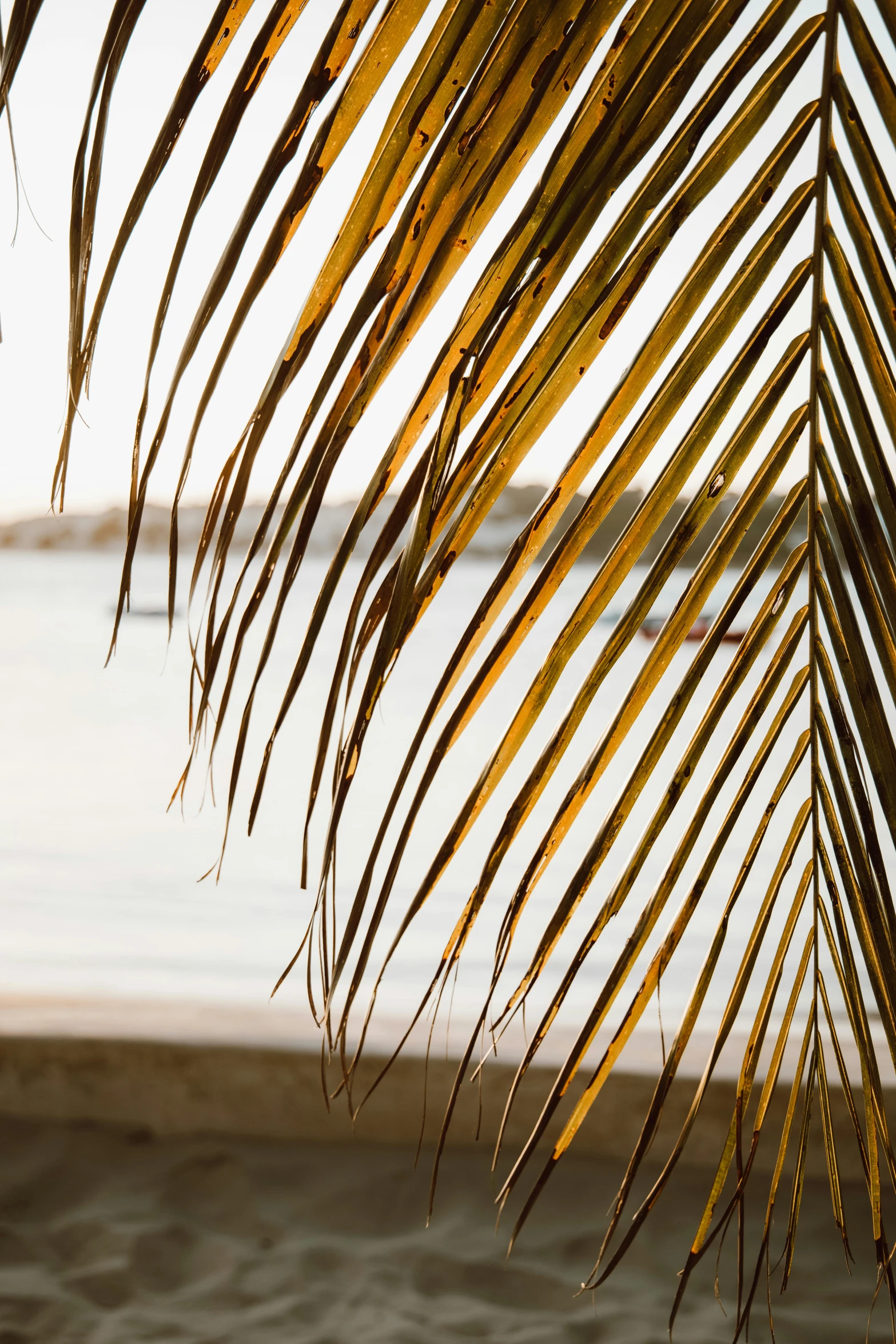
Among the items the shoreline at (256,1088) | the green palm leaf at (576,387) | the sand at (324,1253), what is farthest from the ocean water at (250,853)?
the sand at (324,1253)

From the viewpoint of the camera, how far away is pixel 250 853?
15.8 ft

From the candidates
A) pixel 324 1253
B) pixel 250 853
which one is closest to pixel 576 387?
pixel 324 1253

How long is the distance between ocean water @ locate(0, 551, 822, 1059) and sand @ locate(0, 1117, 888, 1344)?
38 centimetres

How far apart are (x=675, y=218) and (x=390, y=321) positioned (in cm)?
9

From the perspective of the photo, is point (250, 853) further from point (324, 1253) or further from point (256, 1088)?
point (324, 1253)

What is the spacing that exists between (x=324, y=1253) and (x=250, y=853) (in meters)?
3.40

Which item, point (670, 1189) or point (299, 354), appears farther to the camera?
point (670, 1189)

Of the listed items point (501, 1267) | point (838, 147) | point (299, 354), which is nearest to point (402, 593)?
point (299, 354)

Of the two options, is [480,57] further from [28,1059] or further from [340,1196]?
[28,1059]

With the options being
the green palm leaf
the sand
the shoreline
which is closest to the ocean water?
the green palm leaf

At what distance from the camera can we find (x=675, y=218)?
0.30m

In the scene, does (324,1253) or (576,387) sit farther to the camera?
(324,1253)

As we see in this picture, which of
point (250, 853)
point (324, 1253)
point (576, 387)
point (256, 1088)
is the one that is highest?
point (576, 387)

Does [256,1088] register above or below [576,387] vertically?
below
